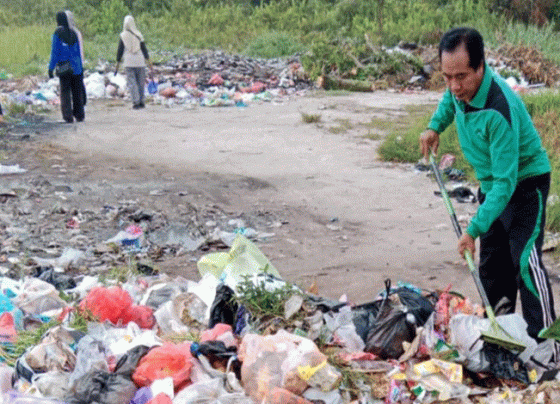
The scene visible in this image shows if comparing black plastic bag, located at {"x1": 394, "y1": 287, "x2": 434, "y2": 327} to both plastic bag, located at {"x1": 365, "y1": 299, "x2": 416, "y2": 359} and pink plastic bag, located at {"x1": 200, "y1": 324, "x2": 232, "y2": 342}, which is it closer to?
plastic bag, located at {"x1": 365, "y1": 299, "x2": 416, "y2": 359}

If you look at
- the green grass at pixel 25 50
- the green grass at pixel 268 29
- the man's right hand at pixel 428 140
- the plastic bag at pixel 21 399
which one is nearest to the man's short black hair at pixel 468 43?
the man's right hand at pixel 428 140

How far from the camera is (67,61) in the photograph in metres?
12.2

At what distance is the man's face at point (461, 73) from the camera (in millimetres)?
3693

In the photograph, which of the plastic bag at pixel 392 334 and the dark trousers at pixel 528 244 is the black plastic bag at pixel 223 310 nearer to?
the plastic bag at pixel 392 334

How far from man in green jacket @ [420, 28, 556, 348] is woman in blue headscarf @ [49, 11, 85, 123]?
8.69 meters

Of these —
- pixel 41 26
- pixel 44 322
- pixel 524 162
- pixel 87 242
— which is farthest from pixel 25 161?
pixel 41 26

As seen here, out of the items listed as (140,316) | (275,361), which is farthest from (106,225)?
(275,361)

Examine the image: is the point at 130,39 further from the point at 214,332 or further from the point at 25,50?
the point at 214,332

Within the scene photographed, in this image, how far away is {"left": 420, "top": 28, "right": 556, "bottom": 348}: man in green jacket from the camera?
371 cm

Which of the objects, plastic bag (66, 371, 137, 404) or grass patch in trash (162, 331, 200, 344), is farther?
grass patch in trash (162, 331, 200, 344)

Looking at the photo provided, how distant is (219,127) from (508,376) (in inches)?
352

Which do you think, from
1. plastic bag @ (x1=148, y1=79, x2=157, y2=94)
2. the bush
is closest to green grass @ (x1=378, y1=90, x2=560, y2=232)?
plastic bag @ (x1=148, y1=79, x2=157, y2=94)

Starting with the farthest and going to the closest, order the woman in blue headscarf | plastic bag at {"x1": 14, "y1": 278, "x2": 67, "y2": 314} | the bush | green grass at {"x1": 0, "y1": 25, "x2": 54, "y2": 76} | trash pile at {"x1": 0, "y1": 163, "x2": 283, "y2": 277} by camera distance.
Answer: the bush → green grass at {"x1": 0, "y1": 25, "x2": 54, "y2": 76} → the woman in blue headscarf → trash pile at {"x1": 0, "y1": 163, "x2": 283, "y2": 277} → plastic bag at {"x1": 14, "y1": 278, "x2": 67, "y2": 314}

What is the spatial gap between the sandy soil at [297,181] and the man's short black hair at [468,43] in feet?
6.79
